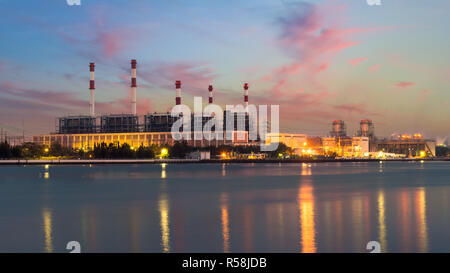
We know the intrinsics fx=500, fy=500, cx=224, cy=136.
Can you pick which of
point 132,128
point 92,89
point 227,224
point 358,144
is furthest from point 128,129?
point 227,224

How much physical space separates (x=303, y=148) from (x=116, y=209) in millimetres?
121778

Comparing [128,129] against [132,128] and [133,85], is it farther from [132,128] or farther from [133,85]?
[133,85]

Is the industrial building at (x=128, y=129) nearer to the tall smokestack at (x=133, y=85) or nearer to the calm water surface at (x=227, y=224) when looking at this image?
the tall smokestack at (x=133, y=85)

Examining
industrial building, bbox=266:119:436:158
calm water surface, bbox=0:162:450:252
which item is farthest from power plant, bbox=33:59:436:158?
calm water surface, bbox=0:162:450:252

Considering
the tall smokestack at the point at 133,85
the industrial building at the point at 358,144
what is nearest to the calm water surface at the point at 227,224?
the tall smokestack at the point at 133,85

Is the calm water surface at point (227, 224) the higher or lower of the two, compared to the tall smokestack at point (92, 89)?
lower

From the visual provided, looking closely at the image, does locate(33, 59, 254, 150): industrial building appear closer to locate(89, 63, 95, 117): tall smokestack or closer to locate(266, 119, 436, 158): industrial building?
locate(89, 63, 95, 117): tall smokestack

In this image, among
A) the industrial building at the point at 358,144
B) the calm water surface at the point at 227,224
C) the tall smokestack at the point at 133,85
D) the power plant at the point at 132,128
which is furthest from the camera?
the industrial building at the point at 358,144

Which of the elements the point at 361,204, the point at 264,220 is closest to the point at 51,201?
the point at 264,220

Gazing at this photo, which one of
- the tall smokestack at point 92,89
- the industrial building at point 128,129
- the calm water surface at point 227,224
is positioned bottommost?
the calm water surface at point 227,224

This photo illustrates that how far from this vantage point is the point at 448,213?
20.5 meters

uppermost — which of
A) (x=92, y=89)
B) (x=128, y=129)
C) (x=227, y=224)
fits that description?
(x=92, y=89)
